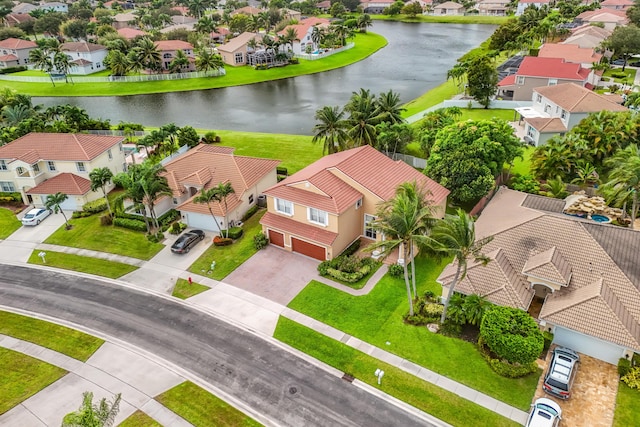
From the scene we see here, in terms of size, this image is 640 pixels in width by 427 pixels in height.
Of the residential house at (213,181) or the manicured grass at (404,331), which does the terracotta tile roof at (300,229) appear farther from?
the residential house at (213,181)

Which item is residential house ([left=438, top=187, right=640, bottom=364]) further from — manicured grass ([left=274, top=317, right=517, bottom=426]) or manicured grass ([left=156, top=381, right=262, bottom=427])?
manicured grass ([left=156, top=381, right=262, bottom=427])

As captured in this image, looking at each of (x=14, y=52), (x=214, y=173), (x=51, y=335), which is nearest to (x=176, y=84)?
(x=14, y=52)

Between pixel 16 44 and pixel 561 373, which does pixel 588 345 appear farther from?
pixel 16 44

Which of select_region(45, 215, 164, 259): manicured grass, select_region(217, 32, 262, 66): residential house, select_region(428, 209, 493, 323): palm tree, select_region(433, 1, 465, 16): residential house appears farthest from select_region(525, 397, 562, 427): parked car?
select_region(433, 1, 465, 16): residential house

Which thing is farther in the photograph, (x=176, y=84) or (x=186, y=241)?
(x=176, y=84)

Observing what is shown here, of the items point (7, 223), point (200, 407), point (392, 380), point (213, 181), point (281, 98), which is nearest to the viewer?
point (200, 407)

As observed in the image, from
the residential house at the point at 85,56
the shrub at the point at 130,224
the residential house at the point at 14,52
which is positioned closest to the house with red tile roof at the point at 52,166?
the shrub at the point at 130,224
